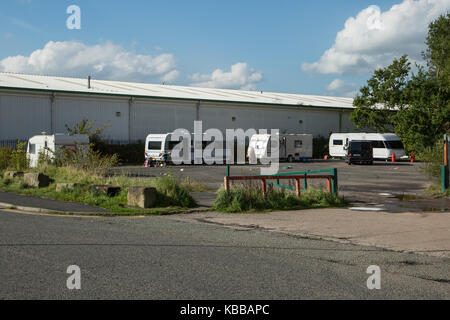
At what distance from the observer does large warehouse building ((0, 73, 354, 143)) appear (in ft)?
132

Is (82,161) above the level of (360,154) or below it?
below

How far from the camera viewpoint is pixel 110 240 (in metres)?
9.28

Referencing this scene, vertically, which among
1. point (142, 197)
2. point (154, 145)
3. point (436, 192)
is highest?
point (154, 145)

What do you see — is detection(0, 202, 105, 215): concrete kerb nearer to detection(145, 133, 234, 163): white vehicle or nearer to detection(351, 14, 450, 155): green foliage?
detection(145, 133, 234, 163): white vehicle

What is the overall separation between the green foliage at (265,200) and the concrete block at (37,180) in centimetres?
741

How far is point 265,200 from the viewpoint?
1488cm

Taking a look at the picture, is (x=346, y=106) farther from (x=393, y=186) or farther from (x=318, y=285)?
(x=318, y=285)

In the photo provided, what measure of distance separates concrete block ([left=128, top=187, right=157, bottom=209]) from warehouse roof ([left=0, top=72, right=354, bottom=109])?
28024 millimetres

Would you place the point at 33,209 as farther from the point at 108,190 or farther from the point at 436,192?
the point at 436,192

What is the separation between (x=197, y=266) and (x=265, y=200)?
777cm
